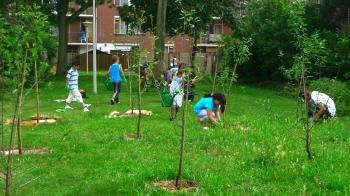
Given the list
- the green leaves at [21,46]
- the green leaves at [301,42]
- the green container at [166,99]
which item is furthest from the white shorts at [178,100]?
the green leaves at [21,46]

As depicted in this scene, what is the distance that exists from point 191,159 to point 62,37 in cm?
3373

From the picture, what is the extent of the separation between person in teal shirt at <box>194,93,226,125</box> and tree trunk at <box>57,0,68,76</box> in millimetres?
27970

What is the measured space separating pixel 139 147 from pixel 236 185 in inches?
130

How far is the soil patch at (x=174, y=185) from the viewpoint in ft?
22.9

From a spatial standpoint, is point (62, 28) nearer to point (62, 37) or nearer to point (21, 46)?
Answer: point (62, 37)

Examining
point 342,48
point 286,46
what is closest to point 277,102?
point 342,48

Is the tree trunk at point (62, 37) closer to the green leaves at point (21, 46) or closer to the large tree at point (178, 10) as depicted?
the large tree at point (178, 10)

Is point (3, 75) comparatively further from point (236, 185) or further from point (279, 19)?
point (279, 19)

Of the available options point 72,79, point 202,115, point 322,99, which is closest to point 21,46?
point 202,115

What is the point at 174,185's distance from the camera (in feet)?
23.6

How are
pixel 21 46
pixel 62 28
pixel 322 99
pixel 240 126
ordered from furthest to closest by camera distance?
1. pixel 62 28
2. pixel 322 99
3. pixel 240 126
4. pixel 21 46

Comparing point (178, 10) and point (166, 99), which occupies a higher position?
point (178, 10)

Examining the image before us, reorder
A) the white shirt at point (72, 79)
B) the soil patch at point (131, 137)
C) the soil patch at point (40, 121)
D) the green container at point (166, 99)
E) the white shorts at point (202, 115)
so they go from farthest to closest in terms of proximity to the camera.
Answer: the white shirt at point (72, 79) → the green container at point (166, 99) → the soil patch at point (40, 121) → the white shorts at point (202, 115) → the soil patch at point (131, 137)

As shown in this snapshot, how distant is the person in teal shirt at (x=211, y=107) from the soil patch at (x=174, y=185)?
5.54 m
